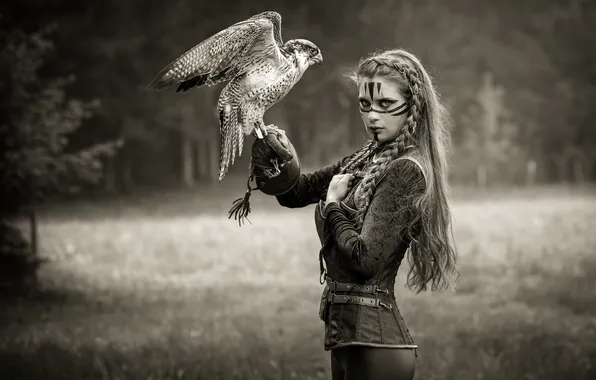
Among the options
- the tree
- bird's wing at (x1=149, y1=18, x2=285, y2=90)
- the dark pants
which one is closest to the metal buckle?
the dark pants

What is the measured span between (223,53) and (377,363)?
976 mm

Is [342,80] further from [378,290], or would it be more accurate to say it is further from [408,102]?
[378,290]

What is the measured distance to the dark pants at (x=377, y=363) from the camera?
1802mm

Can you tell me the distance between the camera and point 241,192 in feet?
20.9

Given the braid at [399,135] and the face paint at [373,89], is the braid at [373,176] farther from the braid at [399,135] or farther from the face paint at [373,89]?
the face paint at [373,89]

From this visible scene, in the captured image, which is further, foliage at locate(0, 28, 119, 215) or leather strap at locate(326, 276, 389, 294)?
foliage at locate(0, 28, 119, 215)

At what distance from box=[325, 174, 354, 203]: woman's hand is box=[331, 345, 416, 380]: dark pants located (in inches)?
15.3

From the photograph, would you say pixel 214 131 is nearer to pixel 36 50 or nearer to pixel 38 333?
pixel 36 50

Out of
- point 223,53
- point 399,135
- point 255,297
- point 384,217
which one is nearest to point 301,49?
point 223,53

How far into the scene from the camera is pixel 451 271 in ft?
6.56

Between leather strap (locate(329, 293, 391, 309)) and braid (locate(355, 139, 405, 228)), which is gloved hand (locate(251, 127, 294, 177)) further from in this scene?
leather strap (locate(329, 293, 391, 309))

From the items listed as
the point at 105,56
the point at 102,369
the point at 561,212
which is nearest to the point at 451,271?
the point at 102,369

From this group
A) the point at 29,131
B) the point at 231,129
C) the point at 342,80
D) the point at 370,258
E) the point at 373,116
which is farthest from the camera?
the point at 342,80

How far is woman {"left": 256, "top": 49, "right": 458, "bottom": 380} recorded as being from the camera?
1750 millimetres
